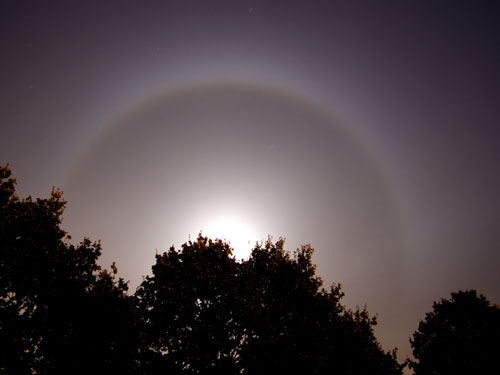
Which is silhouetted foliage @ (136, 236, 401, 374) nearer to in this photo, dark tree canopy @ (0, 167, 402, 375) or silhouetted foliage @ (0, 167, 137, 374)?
dark tree canopy @ (0, 167, 402, 375)

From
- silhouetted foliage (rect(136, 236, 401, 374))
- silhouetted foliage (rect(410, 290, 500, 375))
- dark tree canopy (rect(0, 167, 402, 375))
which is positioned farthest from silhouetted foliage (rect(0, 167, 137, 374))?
silhouetted foliage (rect(410, 290, 500, 375))

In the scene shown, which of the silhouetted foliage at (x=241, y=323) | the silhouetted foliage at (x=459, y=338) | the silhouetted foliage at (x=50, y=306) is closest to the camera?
the silhouetted foliage at (x=50, y=306)

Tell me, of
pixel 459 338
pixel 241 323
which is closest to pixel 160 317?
pixel 241 323

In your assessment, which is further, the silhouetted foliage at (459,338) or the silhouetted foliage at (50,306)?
the silhouetted foliage at (459,338)

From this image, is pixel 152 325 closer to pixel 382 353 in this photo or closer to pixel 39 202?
pixel 39 202

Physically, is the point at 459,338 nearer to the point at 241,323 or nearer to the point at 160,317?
the point at 241,323

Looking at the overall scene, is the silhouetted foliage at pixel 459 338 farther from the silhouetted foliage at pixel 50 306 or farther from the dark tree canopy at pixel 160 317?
the silhouetted foliage at pixel 50 306

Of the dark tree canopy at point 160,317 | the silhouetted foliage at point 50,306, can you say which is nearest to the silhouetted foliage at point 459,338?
the dark tree canopy at point 160,317
